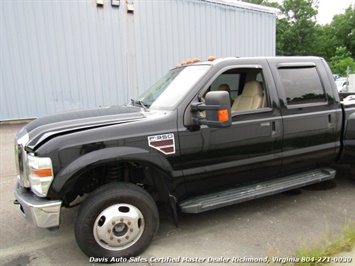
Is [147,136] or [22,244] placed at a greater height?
[147,136]

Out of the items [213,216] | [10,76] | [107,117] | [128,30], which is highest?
[128,30]

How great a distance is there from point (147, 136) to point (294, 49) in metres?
41.9

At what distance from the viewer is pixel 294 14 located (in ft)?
134

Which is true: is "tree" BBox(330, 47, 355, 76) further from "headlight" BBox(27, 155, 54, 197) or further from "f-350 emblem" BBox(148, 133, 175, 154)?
"headlight" BBox(27, 155, 54, 197)

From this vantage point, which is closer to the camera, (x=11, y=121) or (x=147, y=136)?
(x=147, y=136)

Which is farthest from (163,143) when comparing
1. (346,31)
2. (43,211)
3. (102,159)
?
(346,31)

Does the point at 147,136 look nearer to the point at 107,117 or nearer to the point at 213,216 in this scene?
the point at 107,117

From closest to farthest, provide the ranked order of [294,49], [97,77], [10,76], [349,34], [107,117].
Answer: [107,117] → [10,76] → [97,77] → [294,49] → [349,34]

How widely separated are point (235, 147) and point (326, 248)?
129cm

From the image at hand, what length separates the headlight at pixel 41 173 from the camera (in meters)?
2.52

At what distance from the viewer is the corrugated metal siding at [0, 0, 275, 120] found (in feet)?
27.1

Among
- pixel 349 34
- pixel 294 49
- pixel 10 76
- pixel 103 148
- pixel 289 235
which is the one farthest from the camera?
pixel 349 34

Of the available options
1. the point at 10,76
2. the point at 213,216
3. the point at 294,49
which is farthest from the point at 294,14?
the point at 213,216

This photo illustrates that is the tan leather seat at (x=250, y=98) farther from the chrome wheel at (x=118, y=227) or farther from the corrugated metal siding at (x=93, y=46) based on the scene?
the corrugated metal siding at (x=93, y=46)
